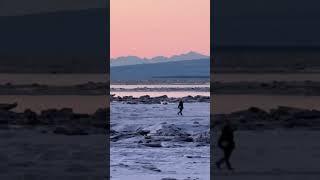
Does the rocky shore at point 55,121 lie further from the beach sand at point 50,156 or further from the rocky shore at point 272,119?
the rocky shore at point 272,119

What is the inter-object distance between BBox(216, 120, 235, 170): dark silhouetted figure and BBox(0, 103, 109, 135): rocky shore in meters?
1.44

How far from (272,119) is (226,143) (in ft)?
2.28

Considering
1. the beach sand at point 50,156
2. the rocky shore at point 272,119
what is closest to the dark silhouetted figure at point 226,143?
the rocky shore at point 272,119

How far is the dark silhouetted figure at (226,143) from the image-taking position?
Result: 782 centimetres

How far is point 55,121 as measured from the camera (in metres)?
8.27

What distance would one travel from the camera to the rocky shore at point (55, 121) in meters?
7.93

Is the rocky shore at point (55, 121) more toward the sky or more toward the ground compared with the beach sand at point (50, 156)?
more toward the sky

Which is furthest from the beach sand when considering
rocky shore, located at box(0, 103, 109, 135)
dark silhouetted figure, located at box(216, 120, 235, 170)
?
dark silhouetted figure, located at box(216, 120, 235, 170)

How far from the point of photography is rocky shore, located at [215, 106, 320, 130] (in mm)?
7906

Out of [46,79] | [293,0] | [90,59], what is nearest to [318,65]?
[293,0]

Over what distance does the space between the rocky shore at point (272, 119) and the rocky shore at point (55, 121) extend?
1.47m

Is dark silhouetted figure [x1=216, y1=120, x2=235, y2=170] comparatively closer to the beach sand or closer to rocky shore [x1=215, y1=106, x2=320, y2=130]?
rocky shore [x1=215, y1=106, x2=320, y2=130]

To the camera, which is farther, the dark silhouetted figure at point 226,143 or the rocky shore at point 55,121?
the rocky shore at point 55,121

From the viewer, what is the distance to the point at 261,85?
797cm
